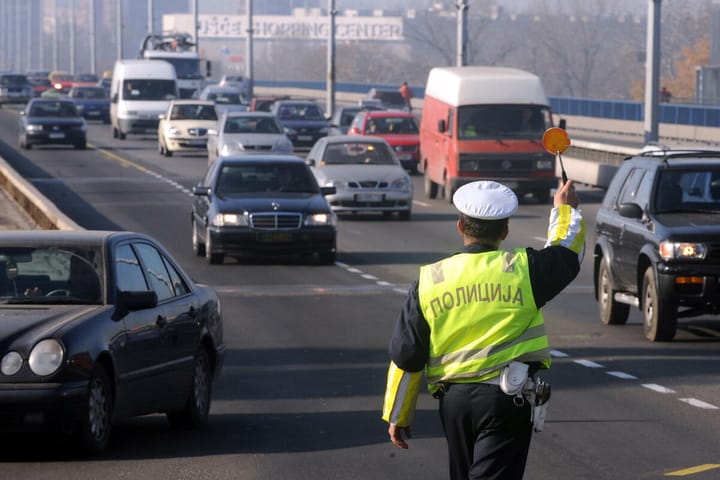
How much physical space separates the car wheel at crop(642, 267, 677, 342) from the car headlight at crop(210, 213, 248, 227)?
8.33m

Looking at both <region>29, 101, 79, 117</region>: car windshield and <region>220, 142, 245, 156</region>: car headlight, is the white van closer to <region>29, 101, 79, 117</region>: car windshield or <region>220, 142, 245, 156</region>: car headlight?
<region>29, 101, 79, 117</region>: car windshield

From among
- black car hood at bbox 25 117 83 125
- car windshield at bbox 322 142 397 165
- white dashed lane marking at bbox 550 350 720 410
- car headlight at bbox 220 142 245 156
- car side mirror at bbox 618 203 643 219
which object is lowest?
white dashed lane marking at bbox 550 350 720 410

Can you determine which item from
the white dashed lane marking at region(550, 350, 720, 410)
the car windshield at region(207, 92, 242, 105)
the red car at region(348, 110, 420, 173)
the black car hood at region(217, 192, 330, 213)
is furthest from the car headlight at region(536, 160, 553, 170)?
the car windshield at region(207, 92, 242, 105)

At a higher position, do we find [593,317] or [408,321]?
[408,321]

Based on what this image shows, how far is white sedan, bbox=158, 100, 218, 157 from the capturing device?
168ft

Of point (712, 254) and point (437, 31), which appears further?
point (437, 31)

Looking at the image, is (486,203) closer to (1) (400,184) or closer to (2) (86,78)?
(1) (400,184)

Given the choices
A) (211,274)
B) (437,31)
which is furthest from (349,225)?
(437,31)

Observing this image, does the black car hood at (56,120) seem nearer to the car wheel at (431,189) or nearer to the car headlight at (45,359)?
the car wheel at (431,189)

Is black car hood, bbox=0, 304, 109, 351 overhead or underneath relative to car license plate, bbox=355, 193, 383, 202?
overhead

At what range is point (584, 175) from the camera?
39438 mm

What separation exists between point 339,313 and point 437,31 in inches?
6374

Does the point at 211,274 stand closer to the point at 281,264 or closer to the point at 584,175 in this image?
the point at 281,264

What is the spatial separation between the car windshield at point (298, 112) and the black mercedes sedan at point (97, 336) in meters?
43.7
